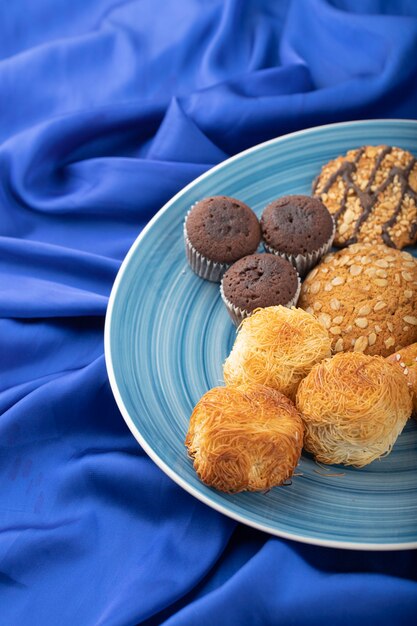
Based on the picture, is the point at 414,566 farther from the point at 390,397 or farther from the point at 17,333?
the point at 17,333

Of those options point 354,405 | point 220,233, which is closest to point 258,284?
point 220,233

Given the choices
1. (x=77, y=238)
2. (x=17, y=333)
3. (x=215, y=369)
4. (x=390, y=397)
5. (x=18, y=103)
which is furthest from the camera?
(x=18, y=103)

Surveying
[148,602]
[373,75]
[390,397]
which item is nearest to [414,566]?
[390,397]

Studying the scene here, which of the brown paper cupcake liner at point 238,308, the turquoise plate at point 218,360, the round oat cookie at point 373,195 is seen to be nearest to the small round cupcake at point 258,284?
the brown paper cupcake liner at point 238,308

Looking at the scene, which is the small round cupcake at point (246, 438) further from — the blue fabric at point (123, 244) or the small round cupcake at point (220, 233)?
the small round cupcake at point (220, 233)

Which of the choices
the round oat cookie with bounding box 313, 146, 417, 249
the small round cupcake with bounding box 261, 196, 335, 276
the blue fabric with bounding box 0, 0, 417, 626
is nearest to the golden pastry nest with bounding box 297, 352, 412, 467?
the blue fabric with bounding box 0, 0, 417, 626

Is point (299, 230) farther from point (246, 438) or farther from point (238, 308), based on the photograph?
point (246, 438)

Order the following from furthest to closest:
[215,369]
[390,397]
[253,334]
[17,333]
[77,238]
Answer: [77,238] → [17,333] → [215,369] → [253,334] → [390,397]
